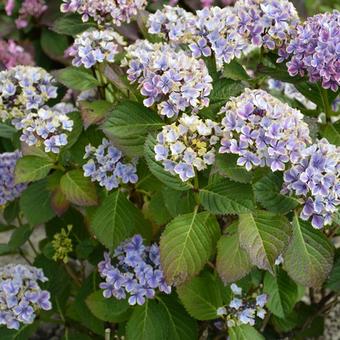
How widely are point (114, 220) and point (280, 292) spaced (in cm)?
47

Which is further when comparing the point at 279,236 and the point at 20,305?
the point at 20,305

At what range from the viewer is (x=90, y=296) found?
1.81m

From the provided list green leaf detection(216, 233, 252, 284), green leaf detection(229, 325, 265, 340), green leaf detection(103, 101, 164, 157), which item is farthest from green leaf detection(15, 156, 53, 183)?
green leaf detection(229, 325, 265, 340)

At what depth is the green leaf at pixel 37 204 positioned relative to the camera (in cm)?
183

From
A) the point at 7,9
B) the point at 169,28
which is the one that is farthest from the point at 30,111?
the point at 7,9

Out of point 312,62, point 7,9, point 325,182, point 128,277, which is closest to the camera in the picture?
point 325,182

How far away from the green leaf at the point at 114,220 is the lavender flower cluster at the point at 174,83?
0.91ft

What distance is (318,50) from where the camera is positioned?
61.1 inches

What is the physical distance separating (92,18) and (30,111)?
32 centimetres

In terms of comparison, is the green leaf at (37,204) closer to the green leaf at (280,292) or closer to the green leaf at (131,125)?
the green leaf at (131,125)

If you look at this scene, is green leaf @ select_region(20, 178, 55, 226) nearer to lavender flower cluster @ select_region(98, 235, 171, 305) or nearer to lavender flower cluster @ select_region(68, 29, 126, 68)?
lavender flower cluster @ select_region(98, 235, 171, 305)

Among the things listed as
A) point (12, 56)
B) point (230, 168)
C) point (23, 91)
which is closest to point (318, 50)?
point (230, 168)

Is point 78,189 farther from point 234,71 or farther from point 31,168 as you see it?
point 234,71

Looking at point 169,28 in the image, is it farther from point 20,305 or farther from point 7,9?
point 7,9
